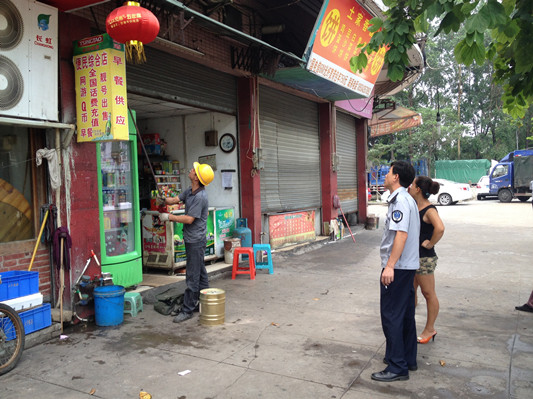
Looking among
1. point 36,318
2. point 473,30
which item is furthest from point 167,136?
point 473,30

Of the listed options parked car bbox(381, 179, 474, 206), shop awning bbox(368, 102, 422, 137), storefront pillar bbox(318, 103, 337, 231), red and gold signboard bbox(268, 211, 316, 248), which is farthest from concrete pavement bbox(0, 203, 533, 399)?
parked car bbox(381, 179, 474, 206)

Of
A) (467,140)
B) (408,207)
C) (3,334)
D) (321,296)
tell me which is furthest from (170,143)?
(467,140)

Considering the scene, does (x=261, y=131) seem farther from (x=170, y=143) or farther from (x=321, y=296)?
(x=321, y=296)

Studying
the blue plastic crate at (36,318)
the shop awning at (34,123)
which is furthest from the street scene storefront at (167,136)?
the blue plastic crate at (36,318)

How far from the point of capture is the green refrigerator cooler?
5965 mm

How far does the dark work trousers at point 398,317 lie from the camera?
3730 mm

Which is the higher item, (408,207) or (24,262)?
(408,207)

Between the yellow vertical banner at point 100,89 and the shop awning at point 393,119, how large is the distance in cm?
1264

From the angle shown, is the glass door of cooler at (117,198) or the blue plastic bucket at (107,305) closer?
the blue plastic bucket at (107,305)

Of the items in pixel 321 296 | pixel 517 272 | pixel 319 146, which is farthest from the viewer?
pixel 319 146

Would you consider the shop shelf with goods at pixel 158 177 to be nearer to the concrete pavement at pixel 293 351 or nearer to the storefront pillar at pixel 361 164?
the concrete pavement at pixel 293 351

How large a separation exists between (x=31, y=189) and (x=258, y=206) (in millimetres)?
4830

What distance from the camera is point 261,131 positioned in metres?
9.60

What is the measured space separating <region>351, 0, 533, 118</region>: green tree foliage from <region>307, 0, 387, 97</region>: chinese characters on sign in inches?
175
